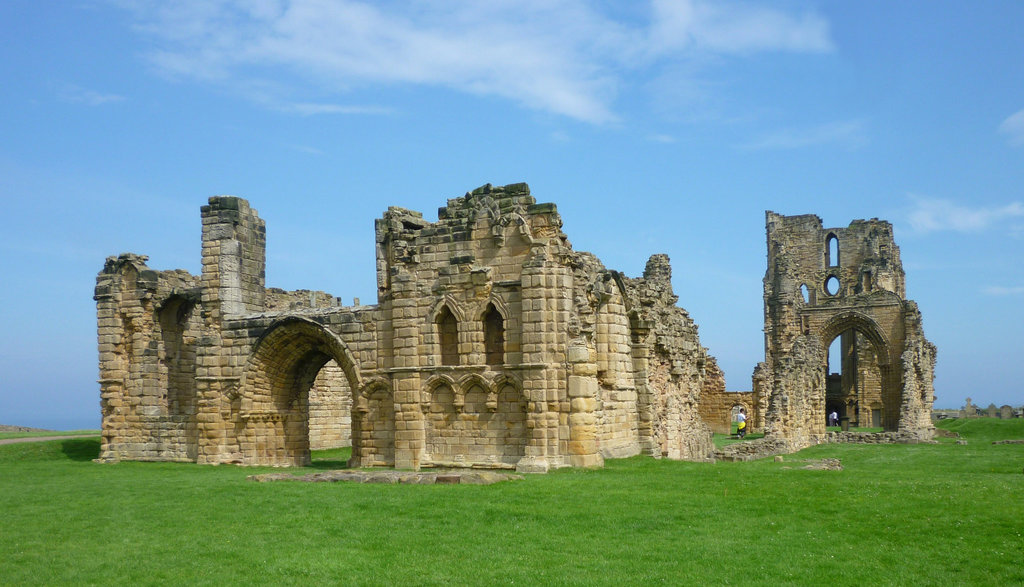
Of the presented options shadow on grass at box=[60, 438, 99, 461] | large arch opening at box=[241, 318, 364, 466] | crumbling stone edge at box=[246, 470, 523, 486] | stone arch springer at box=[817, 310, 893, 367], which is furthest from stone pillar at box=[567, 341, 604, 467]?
stone arch springer at box=[817, 310, 893, 367]

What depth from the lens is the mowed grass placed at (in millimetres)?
10828

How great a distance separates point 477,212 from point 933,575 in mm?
13784

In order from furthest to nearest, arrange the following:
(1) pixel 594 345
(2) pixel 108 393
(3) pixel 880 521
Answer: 1. (2) pixel 108 393
2. (1) pixel 594 345
3. (3) pixel 880 521

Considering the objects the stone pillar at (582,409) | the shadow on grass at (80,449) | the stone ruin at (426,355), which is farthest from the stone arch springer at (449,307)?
the shadow on grass at (80,449)

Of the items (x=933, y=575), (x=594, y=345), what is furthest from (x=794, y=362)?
(x=933, y=575)

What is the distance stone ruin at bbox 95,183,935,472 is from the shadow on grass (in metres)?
2.63

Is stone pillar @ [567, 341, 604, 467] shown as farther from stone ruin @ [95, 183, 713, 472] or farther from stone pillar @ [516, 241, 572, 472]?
stone pillar @ [516, 241, 572, 472]

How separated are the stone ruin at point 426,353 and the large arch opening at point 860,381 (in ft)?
80.4

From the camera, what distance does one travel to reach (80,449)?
98.6 ft

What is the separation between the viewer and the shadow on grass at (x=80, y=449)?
95.6 ft

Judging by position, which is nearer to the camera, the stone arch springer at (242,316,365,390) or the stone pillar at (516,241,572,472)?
the stone pillar at (516,241,572,472)

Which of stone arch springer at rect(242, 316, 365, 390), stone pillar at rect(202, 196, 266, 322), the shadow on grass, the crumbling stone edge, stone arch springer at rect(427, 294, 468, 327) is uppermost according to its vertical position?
stone pillar at rect(202, 196, 266, 322)

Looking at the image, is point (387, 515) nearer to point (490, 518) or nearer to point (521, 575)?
point (490, 518)

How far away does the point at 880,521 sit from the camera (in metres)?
13.0
